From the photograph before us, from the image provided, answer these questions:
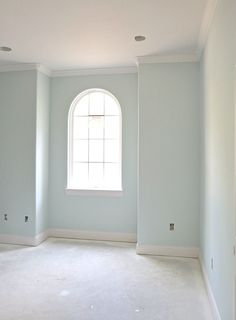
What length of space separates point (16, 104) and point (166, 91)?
2328 millimetres

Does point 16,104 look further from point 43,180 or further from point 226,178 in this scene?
point 226,178

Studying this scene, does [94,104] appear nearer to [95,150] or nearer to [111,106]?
[111,106]

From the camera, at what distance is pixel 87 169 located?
16.7ft

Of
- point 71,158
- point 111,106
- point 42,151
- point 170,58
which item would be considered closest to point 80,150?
point 71,158

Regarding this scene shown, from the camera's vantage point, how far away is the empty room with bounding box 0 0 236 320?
267 centimetres

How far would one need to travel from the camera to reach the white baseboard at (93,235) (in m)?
4.76

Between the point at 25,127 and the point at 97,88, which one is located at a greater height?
the point at 97,88

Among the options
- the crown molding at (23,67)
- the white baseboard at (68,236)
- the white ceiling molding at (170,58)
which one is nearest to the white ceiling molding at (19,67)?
the crown molding at (23,67)

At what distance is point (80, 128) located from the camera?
202 inches

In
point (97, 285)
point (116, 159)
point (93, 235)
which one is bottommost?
point (97, 285)

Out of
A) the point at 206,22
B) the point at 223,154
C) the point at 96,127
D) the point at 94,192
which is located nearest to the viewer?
the point at 223,154

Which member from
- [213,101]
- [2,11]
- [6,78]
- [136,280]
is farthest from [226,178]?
[6,78]

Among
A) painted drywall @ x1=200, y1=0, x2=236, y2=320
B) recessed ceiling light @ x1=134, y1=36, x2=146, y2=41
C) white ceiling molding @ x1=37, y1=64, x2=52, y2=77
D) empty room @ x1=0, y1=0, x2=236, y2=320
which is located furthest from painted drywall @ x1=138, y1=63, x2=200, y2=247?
white ceiling molding @ x1=37, y1=64, x2=52, y2=77

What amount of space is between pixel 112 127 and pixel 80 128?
1.86 feet
